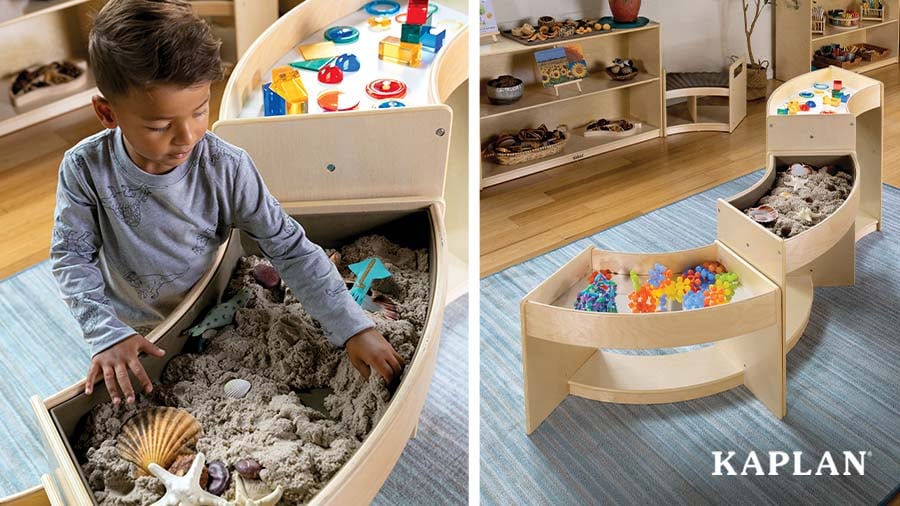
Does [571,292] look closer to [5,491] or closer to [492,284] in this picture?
[492,284]

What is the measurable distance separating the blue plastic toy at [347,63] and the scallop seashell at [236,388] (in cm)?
76

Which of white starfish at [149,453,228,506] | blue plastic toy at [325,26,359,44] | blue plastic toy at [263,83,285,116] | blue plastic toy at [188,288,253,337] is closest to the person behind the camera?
white starfish at [149,453,228,506]

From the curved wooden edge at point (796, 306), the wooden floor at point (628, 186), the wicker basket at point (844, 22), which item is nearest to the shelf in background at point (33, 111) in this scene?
the wooden floor at point (628, 186)

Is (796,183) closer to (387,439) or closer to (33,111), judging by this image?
(387,439)

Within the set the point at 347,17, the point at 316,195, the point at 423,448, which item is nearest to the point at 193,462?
the point at 316,195

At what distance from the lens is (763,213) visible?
1489 mm

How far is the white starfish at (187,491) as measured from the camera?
646 millimetres

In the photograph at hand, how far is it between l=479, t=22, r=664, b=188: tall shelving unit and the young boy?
124cm

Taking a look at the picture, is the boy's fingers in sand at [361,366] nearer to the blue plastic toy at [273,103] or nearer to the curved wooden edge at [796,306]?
the blue plastic toy at [273,103]

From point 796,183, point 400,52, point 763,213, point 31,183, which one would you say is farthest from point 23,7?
point 796,183

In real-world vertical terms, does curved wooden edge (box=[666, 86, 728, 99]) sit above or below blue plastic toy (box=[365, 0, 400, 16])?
below

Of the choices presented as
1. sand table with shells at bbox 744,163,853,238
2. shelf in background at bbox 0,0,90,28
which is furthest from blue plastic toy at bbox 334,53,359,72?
sand table with shells at bbox 744,163,853,238

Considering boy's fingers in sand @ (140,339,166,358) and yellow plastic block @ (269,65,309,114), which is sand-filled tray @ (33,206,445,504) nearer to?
boy's fingers in sand @ (140,339,166,358)

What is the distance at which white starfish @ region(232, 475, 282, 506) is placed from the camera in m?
0.65
